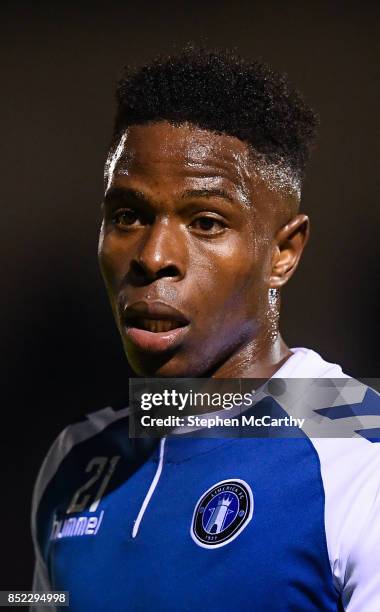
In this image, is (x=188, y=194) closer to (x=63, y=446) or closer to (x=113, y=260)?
(x=113, y=260)

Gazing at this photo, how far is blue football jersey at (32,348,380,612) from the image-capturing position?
96cm

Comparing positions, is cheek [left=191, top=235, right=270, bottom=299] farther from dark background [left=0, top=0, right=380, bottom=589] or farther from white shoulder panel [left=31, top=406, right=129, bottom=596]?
dark background [left=0, top=0, right=380, bottom=589]

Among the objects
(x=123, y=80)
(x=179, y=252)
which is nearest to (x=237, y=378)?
(x=179, y=252)

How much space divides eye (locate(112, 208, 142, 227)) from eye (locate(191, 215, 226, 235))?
0.08m

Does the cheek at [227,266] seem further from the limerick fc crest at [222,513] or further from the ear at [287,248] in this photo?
the limerick fc crest at [222,513]

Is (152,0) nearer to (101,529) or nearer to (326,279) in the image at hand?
(326,279)

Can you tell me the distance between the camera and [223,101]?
114cm

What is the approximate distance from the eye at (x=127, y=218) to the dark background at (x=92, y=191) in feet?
2.35

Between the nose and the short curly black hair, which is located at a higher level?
the short curly black hair

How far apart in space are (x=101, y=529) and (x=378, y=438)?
0.43 meters

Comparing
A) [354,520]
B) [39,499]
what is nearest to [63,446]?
[39,499]

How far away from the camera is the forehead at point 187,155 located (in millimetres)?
1103

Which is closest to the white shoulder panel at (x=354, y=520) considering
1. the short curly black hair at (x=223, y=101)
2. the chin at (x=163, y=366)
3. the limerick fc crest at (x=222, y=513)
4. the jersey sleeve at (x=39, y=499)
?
the limerick fc crest at (x=222, y=513)

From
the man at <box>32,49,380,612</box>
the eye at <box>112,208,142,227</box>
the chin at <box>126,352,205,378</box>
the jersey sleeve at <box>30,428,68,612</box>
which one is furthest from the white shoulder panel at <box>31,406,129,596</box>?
the eye at <box>112,208,142,227</box>
